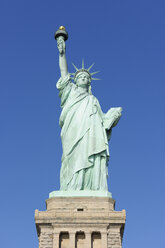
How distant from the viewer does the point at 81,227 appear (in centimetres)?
2275

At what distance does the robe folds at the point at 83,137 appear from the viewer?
24.5m

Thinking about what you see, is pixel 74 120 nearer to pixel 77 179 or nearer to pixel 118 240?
pixel 77 179

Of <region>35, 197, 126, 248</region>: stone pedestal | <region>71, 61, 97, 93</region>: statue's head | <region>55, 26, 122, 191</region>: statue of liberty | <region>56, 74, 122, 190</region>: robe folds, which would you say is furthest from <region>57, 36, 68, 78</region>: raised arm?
<region>35, 197, 126, 248</region>: stone pedestal

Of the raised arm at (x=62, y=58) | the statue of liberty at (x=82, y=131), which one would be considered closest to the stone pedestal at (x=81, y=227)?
the statue of liberty at (x=82, y=131)

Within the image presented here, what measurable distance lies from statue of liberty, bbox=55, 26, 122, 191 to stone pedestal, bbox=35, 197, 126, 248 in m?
1.51

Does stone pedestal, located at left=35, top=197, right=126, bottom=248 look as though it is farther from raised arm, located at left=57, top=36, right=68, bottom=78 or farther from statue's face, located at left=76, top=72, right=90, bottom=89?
raised arm, located at left=57, top=36, right=68, bottom=78

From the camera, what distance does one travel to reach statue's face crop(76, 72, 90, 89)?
1077 inches

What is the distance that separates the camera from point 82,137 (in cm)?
2536

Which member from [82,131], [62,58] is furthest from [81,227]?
[62,58]

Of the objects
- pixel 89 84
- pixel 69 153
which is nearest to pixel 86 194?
pixel 69 153

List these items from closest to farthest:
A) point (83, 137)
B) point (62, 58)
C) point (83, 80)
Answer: point (83, 137), point (83, 80), point (62, 58)

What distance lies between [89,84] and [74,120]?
8.90ft

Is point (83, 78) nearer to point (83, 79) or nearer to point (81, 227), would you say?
point (83, 79)

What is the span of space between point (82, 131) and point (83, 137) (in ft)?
1.06
